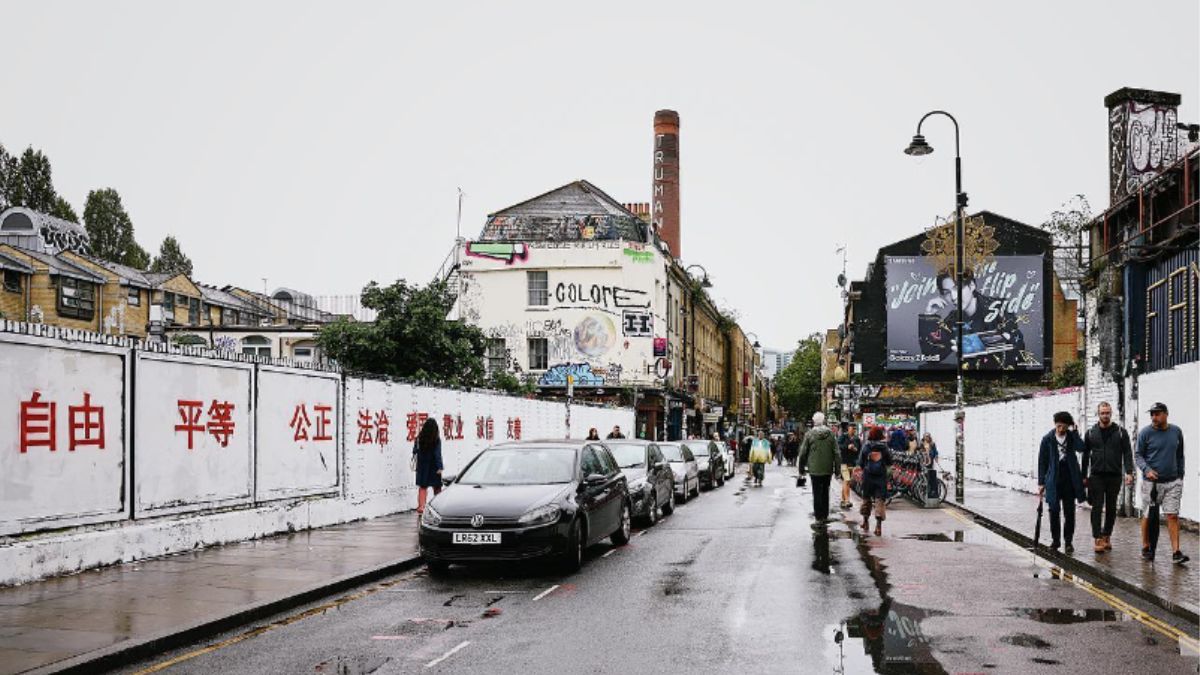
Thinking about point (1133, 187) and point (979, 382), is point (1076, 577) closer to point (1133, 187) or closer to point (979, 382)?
point (1133, 187)

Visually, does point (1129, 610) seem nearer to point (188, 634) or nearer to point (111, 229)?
point (188, 634)

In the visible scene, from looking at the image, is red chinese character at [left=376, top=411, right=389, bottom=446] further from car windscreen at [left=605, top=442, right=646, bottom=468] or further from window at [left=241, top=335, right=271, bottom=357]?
window at [left=241, top=335, right=271, bottom=357]

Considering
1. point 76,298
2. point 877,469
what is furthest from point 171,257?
point 877,469

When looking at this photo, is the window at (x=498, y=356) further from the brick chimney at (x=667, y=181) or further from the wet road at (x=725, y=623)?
the wet road at (x=725, y=623)

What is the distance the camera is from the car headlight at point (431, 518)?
12384 mm

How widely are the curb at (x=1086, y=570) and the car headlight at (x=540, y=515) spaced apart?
5.84 metres

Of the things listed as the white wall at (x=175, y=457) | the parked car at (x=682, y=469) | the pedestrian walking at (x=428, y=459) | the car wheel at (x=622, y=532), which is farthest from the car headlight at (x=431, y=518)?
the parked car at (x=682, y=469)

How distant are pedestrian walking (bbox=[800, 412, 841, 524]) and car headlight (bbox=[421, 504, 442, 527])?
Result: 766 centimetres

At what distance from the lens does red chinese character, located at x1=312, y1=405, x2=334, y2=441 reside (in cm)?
1725

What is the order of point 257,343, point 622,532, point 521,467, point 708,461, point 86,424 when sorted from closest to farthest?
point 86,424 → point 521,467 → point 622,532 → point 708,461 → point 257,343

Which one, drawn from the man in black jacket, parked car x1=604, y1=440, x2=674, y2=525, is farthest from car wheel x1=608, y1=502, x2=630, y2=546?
the man in black jacket

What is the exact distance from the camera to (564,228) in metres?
54.0

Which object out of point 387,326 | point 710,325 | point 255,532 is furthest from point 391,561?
point 710,325

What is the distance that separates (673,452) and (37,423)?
17.2 meters
